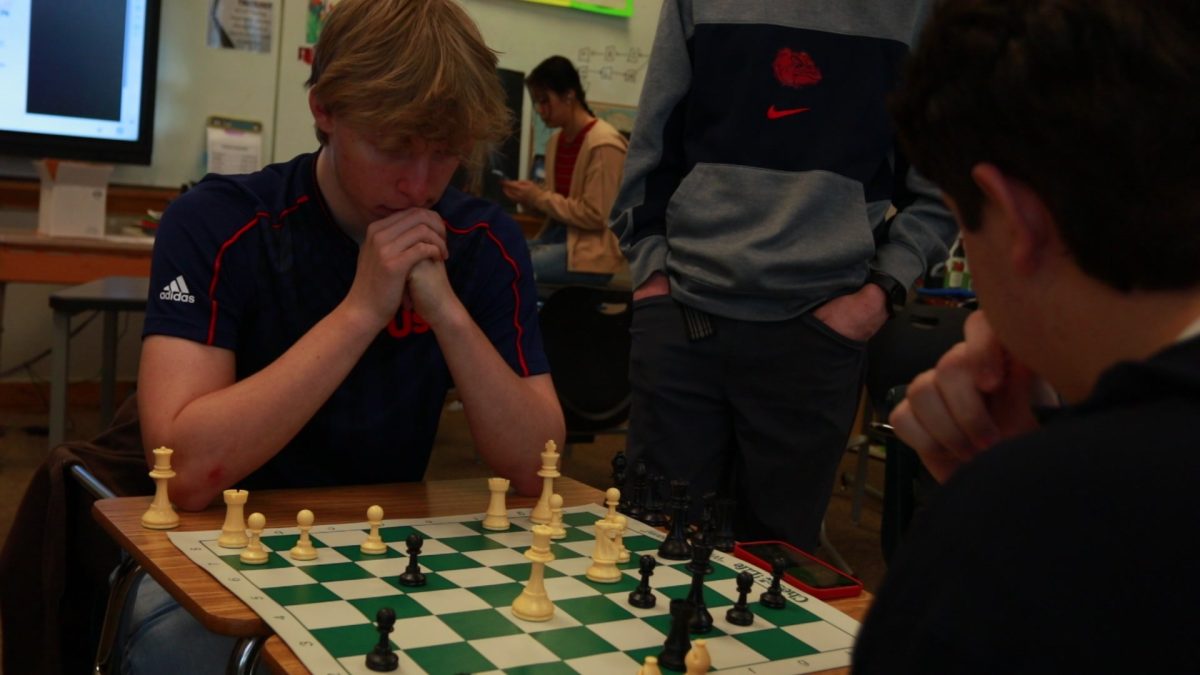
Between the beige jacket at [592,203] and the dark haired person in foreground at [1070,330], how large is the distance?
15.1 feet

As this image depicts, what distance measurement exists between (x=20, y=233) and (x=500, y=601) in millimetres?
4231

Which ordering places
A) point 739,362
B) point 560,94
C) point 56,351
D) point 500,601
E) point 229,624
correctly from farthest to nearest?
point 560,94, point 56,351, point 739,362, point 500,601, point 229,624

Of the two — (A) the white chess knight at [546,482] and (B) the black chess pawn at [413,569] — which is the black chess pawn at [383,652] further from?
(A) the white chess knight at [546,482]

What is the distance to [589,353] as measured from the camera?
4.18 metres

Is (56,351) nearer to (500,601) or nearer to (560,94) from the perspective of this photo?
(560,94)

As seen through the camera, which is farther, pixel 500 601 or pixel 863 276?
pixel 863 276

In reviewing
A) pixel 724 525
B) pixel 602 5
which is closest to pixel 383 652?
pixel 724 525

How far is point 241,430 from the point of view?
1.57 metres

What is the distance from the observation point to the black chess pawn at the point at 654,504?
161 centimetres

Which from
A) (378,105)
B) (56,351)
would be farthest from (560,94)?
(378,105)

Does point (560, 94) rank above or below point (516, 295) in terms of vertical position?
above

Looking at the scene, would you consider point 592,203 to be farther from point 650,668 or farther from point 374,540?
point 650,668

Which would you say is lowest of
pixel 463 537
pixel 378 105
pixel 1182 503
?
pixel 463 537

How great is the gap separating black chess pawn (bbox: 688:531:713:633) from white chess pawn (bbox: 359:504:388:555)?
38cm
